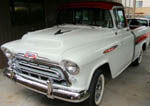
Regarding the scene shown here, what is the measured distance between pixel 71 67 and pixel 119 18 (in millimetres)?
2121

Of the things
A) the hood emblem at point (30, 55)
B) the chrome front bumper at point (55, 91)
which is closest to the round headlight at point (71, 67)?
the chrome front bumper at point (55, 91)

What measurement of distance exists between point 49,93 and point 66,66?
1.71 ft

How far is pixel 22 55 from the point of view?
9.14 ft

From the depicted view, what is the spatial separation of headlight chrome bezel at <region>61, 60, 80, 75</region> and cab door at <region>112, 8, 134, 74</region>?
1.28 meters

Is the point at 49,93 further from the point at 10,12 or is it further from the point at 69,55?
the point at 10,12

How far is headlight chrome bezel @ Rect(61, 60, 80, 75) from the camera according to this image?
2.35 metres

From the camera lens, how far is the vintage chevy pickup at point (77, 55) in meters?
2.43

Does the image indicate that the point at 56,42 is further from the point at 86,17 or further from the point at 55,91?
the point at 86,17

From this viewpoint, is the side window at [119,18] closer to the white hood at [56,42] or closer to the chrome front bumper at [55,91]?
the white hood at [56,42]

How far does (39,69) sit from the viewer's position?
269 cm

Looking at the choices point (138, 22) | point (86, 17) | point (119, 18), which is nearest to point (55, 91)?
point (86, 17)

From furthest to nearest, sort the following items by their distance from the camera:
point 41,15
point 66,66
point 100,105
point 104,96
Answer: point 41,15
point 104,96
point 100,105
point 66,66

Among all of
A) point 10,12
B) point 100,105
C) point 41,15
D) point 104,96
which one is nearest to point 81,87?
point 100,105

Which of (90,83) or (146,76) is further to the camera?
(146,76)
